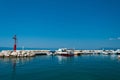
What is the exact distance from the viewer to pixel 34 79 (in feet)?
139

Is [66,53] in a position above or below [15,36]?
below

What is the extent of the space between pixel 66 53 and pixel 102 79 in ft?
261

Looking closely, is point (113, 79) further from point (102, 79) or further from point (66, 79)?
point (66, 79)

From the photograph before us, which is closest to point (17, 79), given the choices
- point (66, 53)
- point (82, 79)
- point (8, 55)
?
point (82, 79)

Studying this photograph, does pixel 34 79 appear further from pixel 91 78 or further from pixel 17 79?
pixel 91 78

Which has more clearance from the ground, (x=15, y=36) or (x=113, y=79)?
(x=15, y=36)

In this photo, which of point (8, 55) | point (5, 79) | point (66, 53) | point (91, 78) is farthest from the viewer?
point (66, 53)

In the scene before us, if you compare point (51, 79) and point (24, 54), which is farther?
point (24, 54)

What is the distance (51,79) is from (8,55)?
59.3 meters

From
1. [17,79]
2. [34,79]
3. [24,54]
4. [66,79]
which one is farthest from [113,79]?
[24,54]

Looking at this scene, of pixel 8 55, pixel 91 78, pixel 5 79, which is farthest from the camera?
pixel 8 55

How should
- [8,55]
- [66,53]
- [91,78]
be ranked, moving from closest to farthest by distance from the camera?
[91,78], [8,55], [66,53]

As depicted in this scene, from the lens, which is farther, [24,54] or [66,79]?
[24,54]

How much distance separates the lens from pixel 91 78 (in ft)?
146
